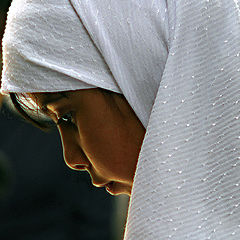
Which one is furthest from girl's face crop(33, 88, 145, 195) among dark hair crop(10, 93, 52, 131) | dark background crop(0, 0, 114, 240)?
dark background crop(0, 0, 114, 240)

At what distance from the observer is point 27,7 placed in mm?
1829

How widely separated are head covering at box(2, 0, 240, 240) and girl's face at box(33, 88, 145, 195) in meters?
0.05

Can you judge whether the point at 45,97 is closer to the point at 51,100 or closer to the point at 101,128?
the point at 51,100

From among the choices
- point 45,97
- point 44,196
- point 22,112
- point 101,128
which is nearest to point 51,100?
point 45,97

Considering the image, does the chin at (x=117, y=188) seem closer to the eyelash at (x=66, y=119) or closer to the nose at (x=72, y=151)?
the nose at (x=72, y=151)

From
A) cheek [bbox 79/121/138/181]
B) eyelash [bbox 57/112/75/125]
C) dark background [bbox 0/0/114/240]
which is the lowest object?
dark background [bbox 0/0/114/240]

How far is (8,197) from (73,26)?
10.6ft

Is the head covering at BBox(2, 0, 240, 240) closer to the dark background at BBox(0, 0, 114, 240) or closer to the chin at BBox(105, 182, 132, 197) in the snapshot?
the chin at BBox(105, 182, 132, 197)

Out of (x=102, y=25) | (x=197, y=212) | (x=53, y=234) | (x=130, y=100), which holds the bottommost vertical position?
(x=53, y=234)

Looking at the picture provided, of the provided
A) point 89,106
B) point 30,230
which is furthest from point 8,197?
point 89,106

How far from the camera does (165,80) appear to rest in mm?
1681

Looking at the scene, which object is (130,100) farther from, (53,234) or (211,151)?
(53,234)

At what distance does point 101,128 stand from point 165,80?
0.78ft

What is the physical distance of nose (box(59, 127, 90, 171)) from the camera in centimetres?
192
